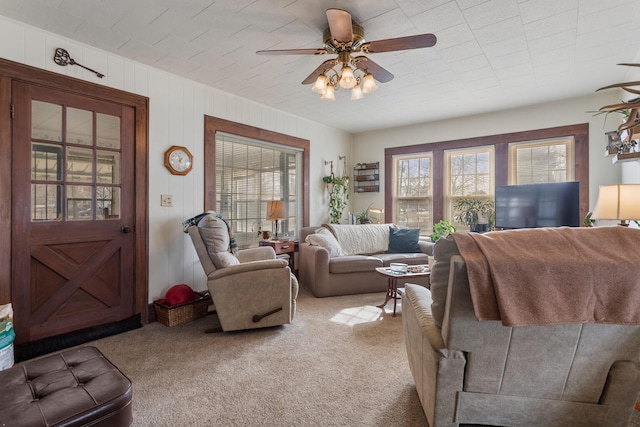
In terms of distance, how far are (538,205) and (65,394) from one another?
4644 mm

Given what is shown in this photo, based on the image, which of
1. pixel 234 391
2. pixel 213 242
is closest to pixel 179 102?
pixel 213 242

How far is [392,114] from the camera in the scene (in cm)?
476

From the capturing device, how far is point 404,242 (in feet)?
15.5

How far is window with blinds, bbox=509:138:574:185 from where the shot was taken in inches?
167

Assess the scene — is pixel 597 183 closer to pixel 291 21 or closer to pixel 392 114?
pixel 392 114

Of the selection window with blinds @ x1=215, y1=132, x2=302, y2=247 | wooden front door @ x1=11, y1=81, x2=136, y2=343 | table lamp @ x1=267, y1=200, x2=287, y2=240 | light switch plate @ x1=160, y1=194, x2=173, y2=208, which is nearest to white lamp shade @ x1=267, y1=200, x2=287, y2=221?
table lamp @ x1=267, y1=200, x2=287, y2=240

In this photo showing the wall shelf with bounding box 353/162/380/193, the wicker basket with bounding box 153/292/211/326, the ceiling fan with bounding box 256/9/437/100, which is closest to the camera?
the ceiling fan with bounding box 256/9/437/100

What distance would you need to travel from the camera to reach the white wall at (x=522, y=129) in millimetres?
3855

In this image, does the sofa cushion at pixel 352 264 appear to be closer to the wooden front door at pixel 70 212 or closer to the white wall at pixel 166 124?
the white wall at pixel 166 124

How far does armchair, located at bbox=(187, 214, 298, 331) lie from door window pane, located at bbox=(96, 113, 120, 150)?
1.10 m

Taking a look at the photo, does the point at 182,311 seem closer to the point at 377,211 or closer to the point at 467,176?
the point at 377,211

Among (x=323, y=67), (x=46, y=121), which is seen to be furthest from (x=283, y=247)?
(x=46, y=121)

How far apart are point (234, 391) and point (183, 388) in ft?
1.07

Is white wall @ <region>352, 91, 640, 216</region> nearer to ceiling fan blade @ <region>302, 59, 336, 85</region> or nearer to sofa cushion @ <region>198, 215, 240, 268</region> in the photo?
ceiling fan blade @ <region>302, 59, 336, 85</region>
